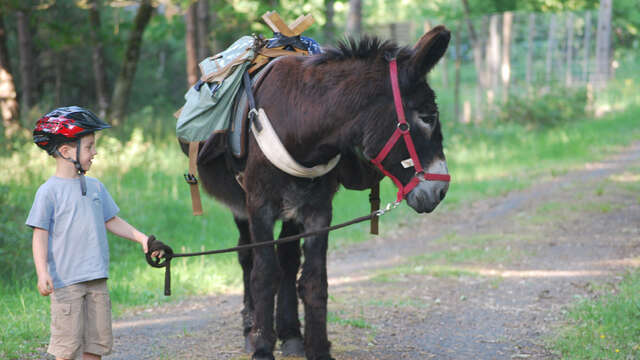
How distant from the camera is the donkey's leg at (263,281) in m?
4.23

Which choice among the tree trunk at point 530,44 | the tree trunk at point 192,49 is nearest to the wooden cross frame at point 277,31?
the tree trunk at point 192,49

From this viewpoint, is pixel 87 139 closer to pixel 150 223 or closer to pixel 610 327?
pixel 610 327

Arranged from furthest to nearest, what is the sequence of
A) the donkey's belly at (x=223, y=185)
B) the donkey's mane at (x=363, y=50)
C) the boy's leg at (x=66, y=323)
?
the donkey's belly at (x=223, y=185) < the donkey's mane at (x=363, y=50) < the boy's leg at (x=66, y=323)

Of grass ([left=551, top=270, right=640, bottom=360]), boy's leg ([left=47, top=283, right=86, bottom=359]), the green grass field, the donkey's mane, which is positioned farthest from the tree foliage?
boy's leg ([left=47, top=283, right=86, bottom=359])

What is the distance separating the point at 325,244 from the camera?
432 centimetres

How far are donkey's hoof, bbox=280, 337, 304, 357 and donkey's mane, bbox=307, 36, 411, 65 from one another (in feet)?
6.35

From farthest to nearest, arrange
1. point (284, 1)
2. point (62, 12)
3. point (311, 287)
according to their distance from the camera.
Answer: point (62, 12) < point (284, 1) < point (311, 287)

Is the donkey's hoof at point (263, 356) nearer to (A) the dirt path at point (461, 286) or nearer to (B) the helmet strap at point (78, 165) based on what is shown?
(A) the dirt path at point (461, 286)

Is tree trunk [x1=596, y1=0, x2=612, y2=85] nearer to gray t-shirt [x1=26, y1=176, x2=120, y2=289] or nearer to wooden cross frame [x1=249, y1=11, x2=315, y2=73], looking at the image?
wooden cross frame [x1=249, y1=11, x2=315, y2=73]

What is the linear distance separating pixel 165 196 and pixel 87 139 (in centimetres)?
675

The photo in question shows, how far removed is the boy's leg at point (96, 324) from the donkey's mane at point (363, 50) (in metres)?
1.74

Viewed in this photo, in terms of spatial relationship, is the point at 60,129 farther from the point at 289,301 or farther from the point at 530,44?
the point at 530,44

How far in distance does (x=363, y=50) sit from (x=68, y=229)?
1.83 meters

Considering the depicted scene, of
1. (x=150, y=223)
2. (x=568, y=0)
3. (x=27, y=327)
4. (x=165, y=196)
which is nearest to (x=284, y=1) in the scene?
(x=165, y=196)
